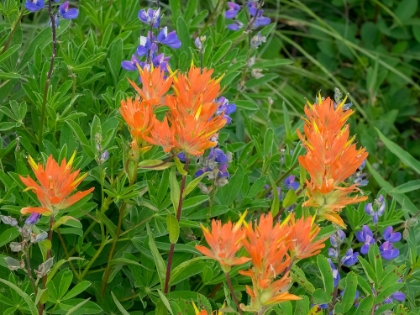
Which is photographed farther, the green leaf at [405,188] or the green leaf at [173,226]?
the green leaf at [405,188]

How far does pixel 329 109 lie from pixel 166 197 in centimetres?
44

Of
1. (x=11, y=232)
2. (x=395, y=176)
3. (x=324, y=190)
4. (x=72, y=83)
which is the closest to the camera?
(x=324, y=190)

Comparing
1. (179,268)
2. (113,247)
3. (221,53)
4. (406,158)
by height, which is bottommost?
(406,158)

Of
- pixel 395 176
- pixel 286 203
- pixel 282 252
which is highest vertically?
pixel 282 252

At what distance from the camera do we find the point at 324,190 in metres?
1.15

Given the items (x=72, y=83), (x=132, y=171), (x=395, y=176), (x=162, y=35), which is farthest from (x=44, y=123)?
(x=395, y=176)

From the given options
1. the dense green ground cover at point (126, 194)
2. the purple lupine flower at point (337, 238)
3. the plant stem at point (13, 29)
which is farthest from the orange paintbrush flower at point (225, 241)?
the plant stem at point (13, 29)

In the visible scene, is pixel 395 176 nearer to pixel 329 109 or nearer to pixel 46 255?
pixel 329 109

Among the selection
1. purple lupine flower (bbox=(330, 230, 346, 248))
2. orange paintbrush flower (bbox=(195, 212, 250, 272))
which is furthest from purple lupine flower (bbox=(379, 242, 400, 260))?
orange paintbrush flower (bbox=(195, 212, 250, 272))

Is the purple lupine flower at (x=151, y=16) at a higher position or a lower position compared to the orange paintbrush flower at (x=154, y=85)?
lower

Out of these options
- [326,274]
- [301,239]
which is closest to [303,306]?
[326,274]

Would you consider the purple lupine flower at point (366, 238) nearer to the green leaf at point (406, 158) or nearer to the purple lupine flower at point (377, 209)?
the purple lupine flower at point (377, 209)

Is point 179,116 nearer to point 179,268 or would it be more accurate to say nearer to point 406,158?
point 179,268

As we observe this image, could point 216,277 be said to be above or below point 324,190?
below
